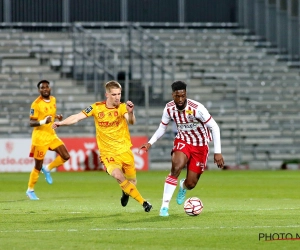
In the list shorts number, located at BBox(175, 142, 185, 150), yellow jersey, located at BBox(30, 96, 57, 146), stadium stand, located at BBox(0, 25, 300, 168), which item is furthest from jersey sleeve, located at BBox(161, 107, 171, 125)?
stadium stand, located at BBox(0, 25, 300, 168)

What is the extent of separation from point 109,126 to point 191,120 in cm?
132

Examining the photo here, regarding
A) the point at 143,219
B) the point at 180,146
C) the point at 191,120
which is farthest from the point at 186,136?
the point at 143,219

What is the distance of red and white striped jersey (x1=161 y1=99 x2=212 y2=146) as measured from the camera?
12953 mm

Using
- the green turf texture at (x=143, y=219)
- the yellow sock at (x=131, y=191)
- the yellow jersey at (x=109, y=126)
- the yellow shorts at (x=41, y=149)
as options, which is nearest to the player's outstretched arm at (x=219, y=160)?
the green turf texture at (x=143, y=219)

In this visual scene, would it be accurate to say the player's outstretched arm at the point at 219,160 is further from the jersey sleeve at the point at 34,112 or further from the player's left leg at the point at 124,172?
the jersey sleeve at the point at 34,112

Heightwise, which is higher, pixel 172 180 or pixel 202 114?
pixel 202 114

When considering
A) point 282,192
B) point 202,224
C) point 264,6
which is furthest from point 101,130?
point 264,6

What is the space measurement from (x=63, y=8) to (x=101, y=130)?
22353 millimetres

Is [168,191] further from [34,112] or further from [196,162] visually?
[34,112]

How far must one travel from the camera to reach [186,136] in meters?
13.3

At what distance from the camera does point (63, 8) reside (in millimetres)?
35281

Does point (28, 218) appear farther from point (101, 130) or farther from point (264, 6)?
point (264, 6)

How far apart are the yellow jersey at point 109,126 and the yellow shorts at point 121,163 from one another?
0.25 ft

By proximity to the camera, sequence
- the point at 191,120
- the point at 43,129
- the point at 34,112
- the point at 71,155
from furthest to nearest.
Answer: the point at 71,155 → the point at 43,129 → the point at 34,112 → the point at 191,120
